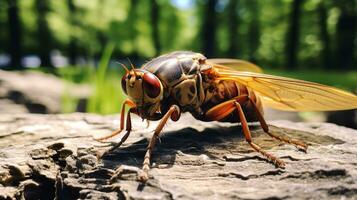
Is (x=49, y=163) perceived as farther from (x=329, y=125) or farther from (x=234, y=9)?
(x=234, y=9)

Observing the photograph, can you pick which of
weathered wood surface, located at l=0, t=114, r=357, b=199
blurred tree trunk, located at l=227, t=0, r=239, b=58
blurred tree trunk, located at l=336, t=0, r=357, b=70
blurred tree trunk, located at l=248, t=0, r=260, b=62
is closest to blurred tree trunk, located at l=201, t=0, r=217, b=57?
blurred tree trunk, located at l=336, t=0, r=357, b=70

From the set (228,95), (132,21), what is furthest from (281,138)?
(132,21)

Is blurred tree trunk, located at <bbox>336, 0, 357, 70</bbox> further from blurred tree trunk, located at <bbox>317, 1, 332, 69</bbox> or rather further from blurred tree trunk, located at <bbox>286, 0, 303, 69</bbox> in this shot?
blurred tree trunk, located at <bbox>286, 0, 303, 69</bbox>

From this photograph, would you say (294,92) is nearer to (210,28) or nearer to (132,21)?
(210,28)

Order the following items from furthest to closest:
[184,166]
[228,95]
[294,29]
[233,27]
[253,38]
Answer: [253,38]
[233,27]
[294,29]
[228,95]
[184,166]

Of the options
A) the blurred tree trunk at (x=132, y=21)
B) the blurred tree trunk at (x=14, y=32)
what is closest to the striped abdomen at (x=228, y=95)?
the blurred tree trunk at (x=14, y=32)

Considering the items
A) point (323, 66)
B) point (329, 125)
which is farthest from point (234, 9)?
point (329, 125)
